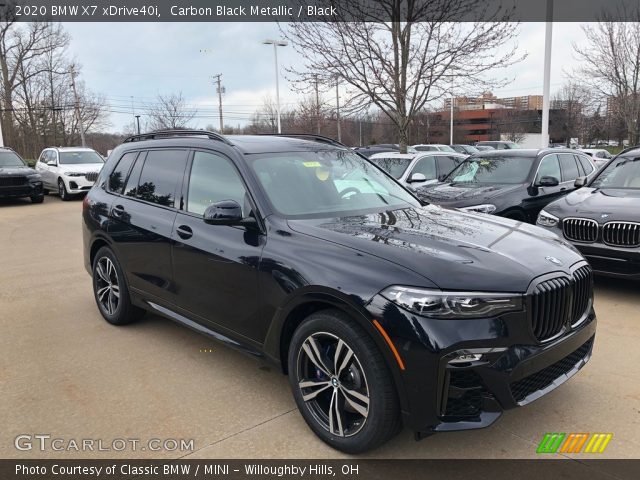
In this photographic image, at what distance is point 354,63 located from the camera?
1219cm

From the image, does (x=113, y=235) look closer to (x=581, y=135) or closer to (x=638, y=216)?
(x=638, y=216)

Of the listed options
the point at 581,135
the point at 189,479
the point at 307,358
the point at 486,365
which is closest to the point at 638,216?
the point at 486,365

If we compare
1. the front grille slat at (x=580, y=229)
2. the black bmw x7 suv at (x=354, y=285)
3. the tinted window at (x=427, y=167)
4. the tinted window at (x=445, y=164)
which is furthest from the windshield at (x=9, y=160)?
the front grille slat at (x=580, y=229)

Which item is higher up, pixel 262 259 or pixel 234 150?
pixel 234 150

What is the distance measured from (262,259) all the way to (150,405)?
132 cm

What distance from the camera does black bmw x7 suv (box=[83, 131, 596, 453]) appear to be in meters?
2.54

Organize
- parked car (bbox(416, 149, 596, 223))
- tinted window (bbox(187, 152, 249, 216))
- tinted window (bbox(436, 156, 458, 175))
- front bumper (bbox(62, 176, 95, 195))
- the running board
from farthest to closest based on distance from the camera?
front bumper (bbox(62, 176, 95, 195)) < tinted window (bbox(436, 156, 458, 175)) < parked car (bbox(416, 149, 596, 223)) < tinted window (bbox(187, 152, 249, 216)) < the running board

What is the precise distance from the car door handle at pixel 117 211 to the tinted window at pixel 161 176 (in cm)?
19

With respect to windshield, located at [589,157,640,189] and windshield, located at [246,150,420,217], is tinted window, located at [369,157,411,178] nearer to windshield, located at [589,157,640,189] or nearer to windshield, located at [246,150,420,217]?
windshield, located at [589,157,640,189]

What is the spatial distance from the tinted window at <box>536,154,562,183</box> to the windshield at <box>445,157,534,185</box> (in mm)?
179

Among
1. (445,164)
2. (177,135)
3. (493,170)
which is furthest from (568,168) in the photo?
(177,135)

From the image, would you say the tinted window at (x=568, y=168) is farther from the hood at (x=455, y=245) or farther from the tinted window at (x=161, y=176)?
the tinted window at (x=161, y=176)

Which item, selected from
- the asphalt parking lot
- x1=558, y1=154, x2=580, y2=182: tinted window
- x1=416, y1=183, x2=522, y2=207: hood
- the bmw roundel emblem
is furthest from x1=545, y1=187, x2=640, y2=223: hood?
the bmw roundel emblem
